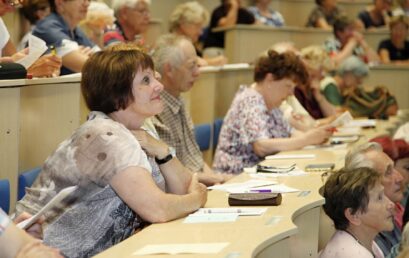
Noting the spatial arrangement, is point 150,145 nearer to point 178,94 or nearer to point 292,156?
point 178,94

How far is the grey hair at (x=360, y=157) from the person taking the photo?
15.0 ft

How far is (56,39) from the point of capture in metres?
5.66

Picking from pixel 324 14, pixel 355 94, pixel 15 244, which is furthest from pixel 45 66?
pixel 324 14

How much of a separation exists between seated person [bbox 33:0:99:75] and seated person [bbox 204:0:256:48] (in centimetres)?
400

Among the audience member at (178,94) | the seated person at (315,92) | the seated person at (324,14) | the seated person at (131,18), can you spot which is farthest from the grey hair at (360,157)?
the seated person at (324,14)

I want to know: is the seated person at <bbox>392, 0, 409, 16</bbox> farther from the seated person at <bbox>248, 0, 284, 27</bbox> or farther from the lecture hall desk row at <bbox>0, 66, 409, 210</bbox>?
the lecture hall desk row at <bbox>0, 66, 409, 210</bbox>

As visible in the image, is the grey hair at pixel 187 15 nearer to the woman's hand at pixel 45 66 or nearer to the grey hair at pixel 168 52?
the grey hair at pixel 168 52

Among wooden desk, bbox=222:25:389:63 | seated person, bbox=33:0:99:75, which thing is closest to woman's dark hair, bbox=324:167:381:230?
seated person, bbox=33:0:99:75

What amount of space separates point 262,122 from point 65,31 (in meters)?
1.33

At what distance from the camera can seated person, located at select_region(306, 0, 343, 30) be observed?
1110 cm

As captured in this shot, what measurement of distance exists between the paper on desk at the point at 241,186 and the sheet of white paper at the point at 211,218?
1.72 ft

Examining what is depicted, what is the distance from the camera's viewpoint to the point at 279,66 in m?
6.09

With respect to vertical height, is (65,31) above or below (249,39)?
above

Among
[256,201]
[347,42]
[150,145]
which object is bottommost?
[347,42]
